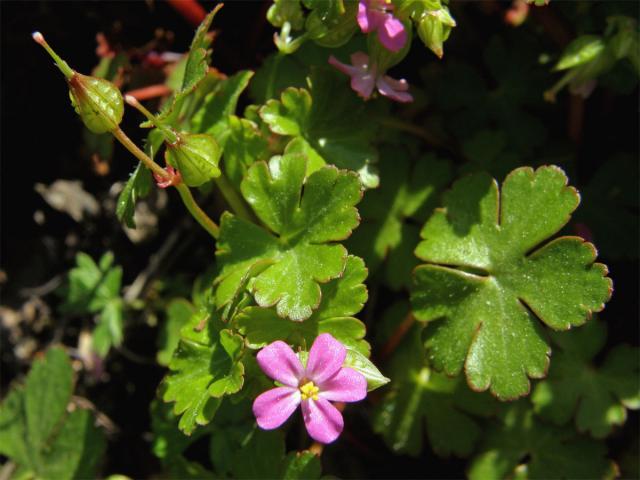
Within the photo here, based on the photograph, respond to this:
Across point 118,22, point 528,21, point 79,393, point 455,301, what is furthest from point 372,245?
point 79,393

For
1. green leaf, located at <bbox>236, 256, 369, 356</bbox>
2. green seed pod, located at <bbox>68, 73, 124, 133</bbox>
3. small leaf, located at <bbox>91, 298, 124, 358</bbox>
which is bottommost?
small leaf, located at <bbox>91, 298, 124, 358</bbox>

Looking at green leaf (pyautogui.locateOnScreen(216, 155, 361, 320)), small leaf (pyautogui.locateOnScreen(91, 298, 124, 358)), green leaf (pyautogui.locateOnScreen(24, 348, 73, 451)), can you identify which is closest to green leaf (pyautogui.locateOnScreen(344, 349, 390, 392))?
green leaf (pyautogui.locateOnScreen(216, 155, 361, 320))

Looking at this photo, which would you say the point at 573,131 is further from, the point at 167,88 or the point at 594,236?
the point at 167,88

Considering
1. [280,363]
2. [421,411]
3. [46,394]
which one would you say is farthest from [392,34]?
[46,394]

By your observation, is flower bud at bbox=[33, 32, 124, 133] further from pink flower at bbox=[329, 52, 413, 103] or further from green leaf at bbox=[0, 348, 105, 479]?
green leaf at bbox=[0, 348, 105, 479]

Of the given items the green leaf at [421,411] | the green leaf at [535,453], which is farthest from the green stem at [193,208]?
the green leaf at [535,453]

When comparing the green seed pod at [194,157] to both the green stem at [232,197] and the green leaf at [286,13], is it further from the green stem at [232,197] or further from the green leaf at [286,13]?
the green leaf at [286,13]
